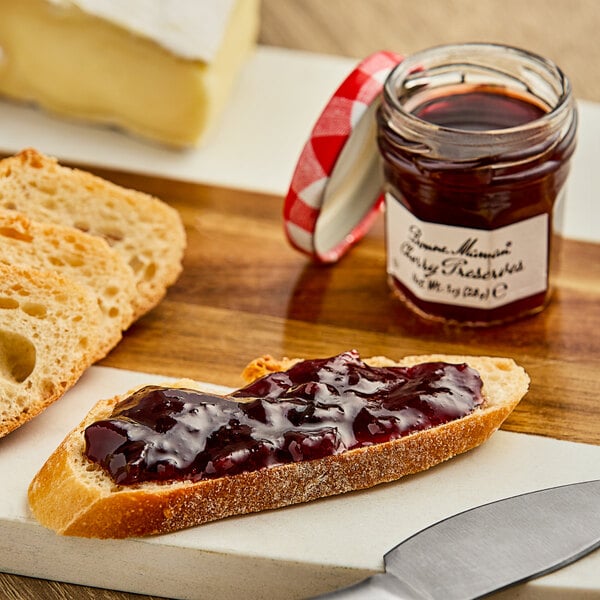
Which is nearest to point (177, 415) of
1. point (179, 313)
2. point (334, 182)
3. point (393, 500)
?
point (393, 500)

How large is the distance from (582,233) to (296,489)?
1.57m

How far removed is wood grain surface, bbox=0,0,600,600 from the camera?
2957 mm

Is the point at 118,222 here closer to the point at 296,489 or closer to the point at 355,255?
the point at 355,255

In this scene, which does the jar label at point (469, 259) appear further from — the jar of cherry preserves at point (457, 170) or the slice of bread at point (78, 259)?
the slice of bread at point (78, 259)

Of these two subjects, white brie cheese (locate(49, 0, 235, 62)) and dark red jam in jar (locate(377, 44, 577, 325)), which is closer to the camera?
dark red jam in jar (locate(377, 44, 577, 325))

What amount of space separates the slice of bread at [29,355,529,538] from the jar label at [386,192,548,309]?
0.56 m

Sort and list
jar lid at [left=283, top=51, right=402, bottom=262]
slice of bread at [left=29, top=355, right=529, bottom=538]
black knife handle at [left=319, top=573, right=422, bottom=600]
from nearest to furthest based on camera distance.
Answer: black knife handle at [left=319, top=573, right=422, bottom=600], slice of bread at [left=29, top=355, right=529, bottom=538], jar lid at [left=283, top=51, right=402, bottom=262]

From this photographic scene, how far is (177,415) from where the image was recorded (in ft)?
8.17

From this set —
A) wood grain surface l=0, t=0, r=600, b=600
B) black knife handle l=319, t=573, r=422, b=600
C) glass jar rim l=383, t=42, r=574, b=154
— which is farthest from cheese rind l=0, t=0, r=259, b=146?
black knife handle l=319, t=573, r=422, b=600

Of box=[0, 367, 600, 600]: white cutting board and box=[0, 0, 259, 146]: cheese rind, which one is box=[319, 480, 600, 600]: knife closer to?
box=[0, 367, 600, 600]: white cutting board

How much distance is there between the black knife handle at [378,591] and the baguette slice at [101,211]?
1265 mm

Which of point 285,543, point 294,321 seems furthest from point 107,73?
point 285,543

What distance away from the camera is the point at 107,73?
401 centimetres

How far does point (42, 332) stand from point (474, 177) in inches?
46.8
